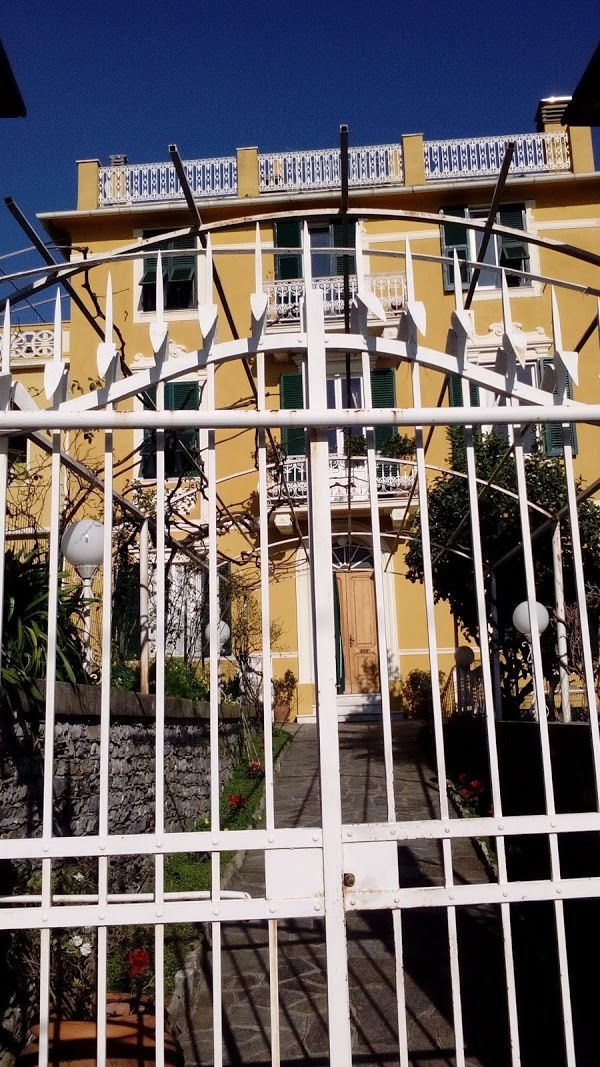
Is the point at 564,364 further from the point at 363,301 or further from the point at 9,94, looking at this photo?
the point at 9,94

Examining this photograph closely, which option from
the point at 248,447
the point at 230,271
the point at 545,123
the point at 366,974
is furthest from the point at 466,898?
the point at 545,123

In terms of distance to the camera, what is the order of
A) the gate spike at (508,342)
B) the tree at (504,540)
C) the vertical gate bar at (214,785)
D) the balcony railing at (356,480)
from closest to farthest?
the vertical gate bar at (214,785), the gate spike at (508,342), the tree at (504,540), the balcony railing at (356,480)

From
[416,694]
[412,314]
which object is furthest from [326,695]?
[416,694]

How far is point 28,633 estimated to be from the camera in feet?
12.9

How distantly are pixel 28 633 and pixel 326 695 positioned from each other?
6.86 ft

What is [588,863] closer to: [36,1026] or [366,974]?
[366,974]

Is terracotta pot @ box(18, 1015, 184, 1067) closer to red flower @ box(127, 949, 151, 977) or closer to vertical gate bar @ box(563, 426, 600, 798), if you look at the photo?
red flower @ box(127, 949, 151, 977)

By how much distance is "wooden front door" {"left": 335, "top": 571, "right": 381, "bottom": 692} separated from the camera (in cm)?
1603

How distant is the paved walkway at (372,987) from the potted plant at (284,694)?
815 centimetres

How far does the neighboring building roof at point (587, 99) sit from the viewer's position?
2.83 m

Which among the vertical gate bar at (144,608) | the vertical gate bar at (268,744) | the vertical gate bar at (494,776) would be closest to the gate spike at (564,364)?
the vertical gate bar at (494,776)

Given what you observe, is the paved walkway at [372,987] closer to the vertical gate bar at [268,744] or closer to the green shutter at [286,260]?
the vertical gate bar at [268,744]

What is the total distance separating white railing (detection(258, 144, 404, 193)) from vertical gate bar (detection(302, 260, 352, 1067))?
15770mm

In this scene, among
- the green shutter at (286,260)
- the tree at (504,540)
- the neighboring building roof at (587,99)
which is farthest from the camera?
the green shutter at (286,260)
